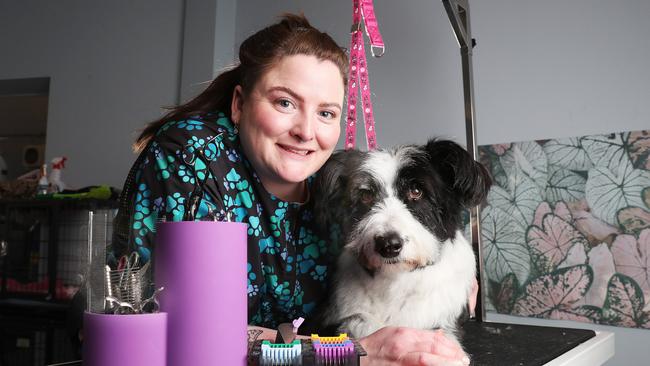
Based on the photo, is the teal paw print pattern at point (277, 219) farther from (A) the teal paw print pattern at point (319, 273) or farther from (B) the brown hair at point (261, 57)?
(B) the brown hair at point (261, 57)

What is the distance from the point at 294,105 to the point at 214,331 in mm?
712

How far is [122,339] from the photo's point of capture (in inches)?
24.0

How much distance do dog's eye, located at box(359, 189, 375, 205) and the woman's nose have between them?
199 mm

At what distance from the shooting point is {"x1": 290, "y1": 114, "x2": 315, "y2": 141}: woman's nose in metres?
1.24


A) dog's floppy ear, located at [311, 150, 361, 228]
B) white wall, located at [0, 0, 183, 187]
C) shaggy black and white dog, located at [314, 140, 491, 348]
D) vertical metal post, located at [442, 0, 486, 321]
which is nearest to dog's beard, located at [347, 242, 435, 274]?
shaggy black and white dog, located at [314, 140, 491, 348]

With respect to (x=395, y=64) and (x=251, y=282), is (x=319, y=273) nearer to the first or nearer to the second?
(x=251, y=282)

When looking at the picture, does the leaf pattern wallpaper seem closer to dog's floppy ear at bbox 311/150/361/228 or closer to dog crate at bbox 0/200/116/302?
dog's floppy ear at bbox 311/150/361/228

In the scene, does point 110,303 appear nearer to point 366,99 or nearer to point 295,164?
point 295,164

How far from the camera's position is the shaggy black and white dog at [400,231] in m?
1.22

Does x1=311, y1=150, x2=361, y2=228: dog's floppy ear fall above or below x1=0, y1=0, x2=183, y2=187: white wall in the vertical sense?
below

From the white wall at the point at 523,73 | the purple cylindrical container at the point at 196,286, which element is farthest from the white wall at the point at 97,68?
the purple cylindrical container at the point at 196,286

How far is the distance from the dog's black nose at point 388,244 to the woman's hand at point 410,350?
28 centimetres

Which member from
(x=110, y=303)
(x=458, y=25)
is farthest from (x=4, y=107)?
(x=110, y=303)

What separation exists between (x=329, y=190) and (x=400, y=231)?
241 mm
